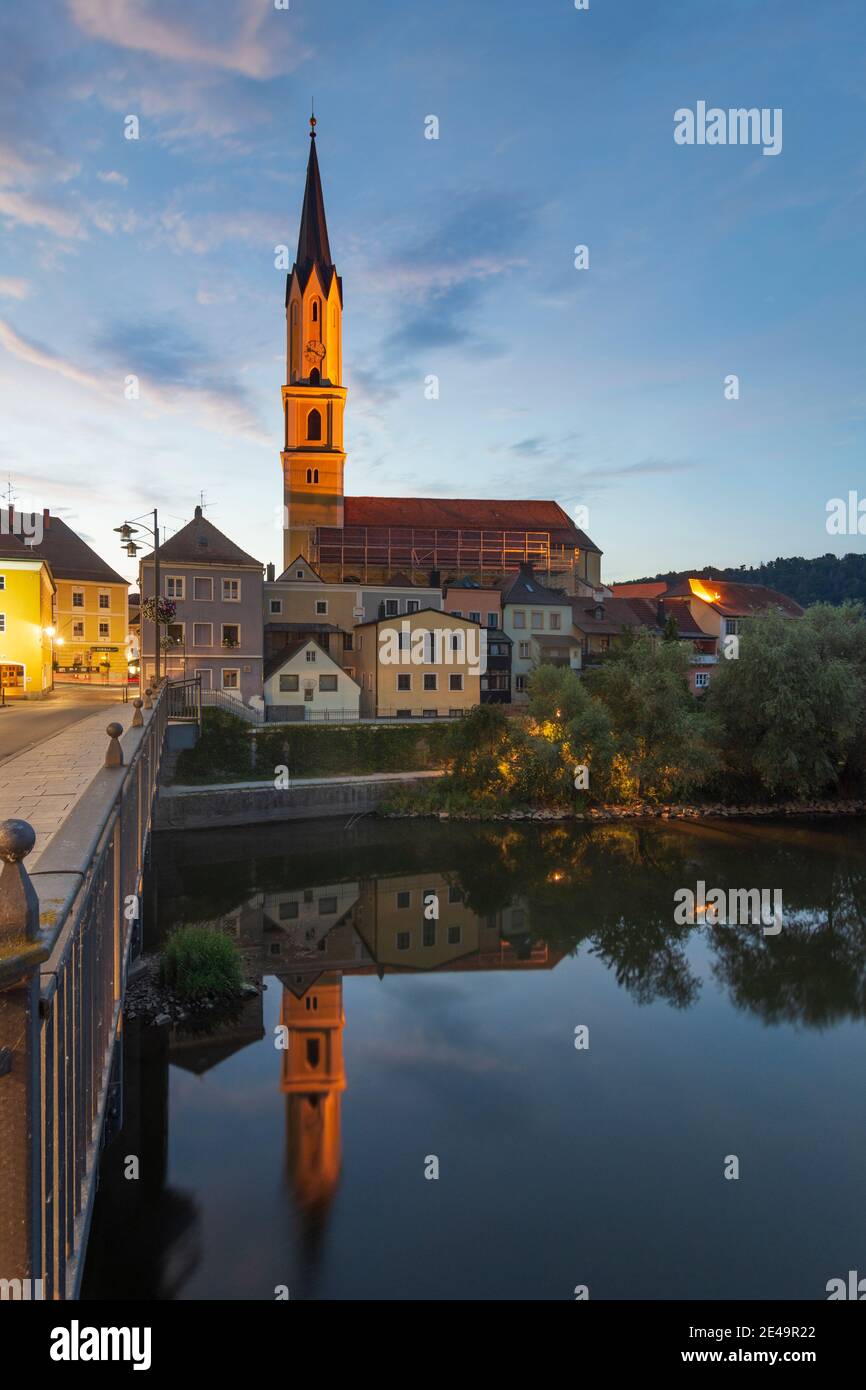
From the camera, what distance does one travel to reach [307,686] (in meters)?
43.5

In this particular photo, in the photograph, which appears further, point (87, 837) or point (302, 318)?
point (302, 318)

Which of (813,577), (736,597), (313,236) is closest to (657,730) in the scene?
(736,597)

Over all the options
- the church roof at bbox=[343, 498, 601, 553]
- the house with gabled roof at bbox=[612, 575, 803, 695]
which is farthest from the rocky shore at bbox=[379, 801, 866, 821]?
the church roof at bbox=[343, 498, 601, 553]

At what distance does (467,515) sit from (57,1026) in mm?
67021

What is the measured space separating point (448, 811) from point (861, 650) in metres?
21.4

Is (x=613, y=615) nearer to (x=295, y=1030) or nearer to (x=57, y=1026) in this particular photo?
(x=295, y=1030)

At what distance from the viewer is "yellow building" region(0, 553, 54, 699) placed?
28.9 m

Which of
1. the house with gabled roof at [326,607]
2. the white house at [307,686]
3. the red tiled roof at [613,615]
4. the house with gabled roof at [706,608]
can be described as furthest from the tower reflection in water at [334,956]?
the house with gabled roof at [706,608]

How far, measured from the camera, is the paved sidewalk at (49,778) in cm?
759

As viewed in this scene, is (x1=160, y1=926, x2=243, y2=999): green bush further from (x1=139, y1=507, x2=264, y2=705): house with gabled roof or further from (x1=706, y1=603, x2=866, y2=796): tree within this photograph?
(x1=706, y1=603, x2=866, y2=796): tree

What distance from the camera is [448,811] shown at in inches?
1471

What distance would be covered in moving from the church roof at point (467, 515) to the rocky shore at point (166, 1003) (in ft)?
170

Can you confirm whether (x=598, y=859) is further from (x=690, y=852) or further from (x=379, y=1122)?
(x=379, y=1122)
